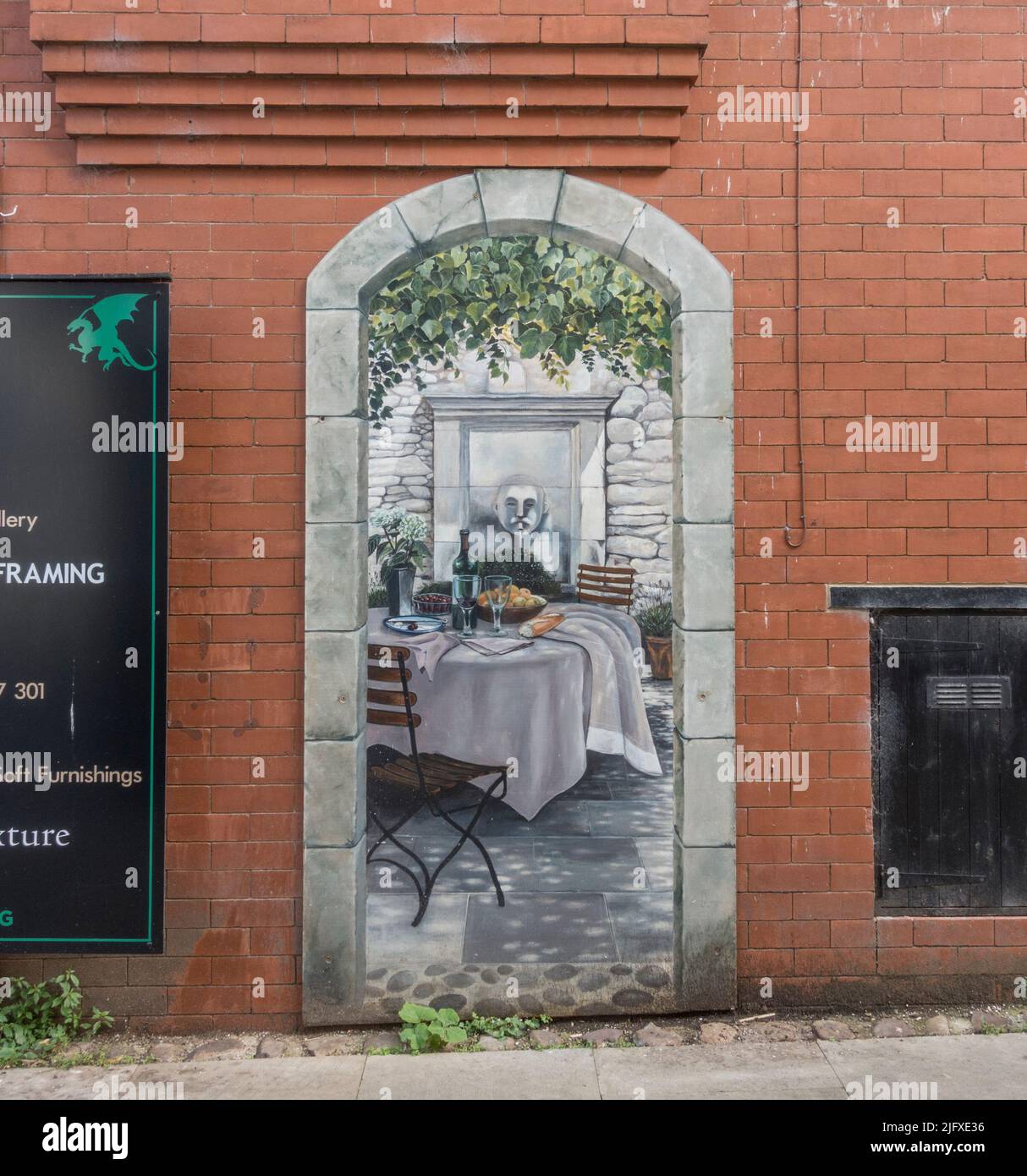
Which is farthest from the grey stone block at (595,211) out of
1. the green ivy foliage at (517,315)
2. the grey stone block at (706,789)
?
the grey stone block at (706,789)

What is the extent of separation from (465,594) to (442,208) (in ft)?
6.13

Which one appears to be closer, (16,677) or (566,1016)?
(16,677)

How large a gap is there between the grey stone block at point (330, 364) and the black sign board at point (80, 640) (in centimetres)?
62

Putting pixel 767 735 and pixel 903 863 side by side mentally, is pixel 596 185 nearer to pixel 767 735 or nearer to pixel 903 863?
pixel 767 735

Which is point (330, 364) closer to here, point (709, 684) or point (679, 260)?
point (679, 260)

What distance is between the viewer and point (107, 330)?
145 inches

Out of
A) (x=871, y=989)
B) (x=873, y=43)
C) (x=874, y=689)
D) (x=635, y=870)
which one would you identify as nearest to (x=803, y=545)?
(x=874, y=689)

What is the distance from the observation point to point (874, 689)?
4.07m

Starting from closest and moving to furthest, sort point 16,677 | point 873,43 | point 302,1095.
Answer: point 302,1095 → point 16,677 → point 873,43

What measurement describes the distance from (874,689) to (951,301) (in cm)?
184

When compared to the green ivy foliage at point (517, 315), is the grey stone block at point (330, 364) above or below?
below

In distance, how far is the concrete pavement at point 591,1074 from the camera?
3488 millimetres

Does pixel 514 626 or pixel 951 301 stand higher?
pixel 951 301

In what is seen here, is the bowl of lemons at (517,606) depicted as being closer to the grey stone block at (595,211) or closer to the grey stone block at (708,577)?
the grey stone block at (708,577)
